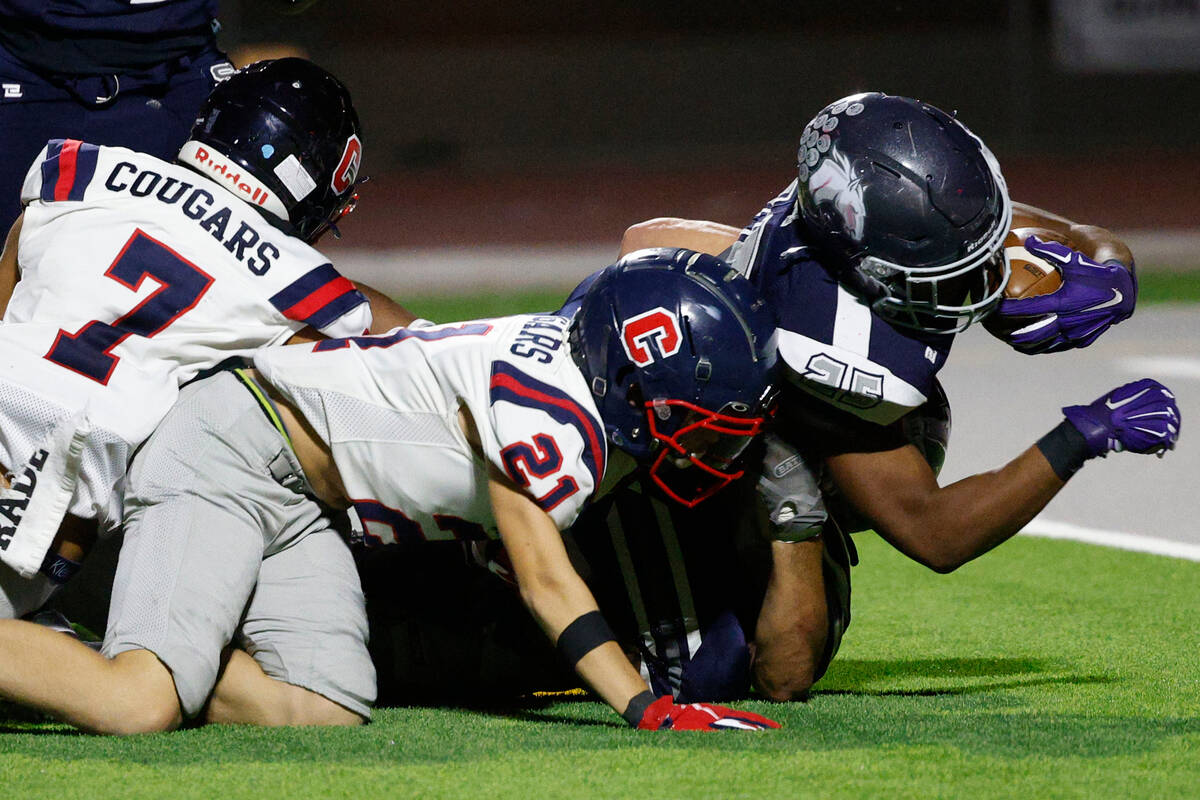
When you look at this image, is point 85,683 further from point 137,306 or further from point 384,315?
point 384,315

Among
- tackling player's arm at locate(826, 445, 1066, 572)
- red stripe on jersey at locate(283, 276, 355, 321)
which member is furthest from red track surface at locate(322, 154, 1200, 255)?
tackling player's arm at locate(826, 445, 1066, 572)

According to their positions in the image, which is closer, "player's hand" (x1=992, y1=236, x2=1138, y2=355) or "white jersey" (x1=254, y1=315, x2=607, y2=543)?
"white jersey" (x1=254, y1=315, x2=607, y2=543)

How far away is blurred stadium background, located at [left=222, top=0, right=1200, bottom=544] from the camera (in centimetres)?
1833

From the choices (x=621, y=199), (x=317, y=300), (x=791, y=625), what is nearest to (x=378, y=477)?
(x=317, y=300)

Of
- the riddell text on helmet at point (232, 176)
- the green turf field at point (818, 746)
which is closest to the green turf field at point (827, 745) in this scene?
the green turf field at point (818, 746)

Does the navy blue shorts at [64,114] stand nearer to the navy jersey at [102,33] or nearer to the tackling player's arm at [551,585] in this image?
the navy jersey at [102,33]

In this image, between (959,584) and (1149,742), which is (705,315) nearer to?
(1149,742)

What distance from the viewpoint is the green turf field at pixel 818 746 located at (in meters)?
2.82

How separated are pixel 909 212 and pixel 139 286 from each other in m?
1.63

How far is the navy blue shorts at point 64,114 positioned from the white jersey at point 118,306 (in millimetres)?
831

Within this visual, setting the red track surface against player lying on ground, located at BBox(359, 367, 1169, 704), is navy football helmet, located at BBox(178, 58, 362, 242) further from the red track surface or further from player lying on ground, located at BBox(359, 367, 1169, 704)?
the red track surface

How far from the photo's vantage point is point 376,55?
20.6 m

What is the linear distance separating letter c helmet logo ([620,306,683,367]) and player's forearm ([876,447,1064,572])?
63 centimetres

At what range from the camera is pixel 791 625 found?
3.60 m
